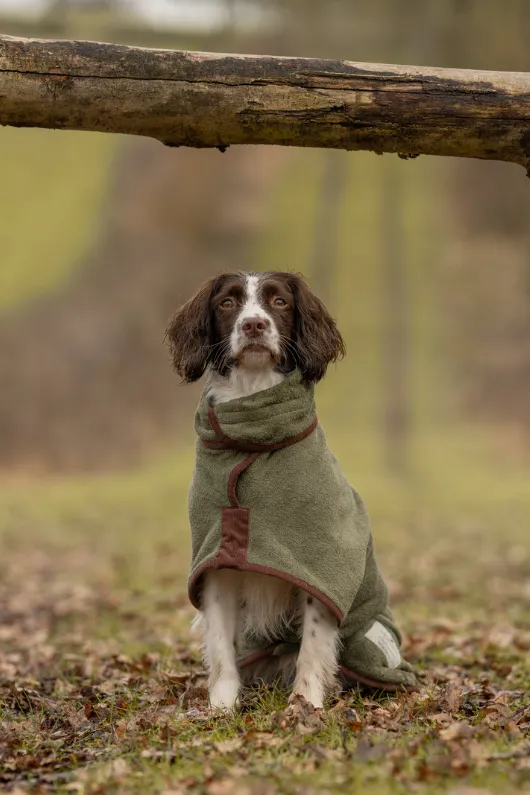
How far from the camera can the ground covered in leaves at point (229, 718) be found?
348cm

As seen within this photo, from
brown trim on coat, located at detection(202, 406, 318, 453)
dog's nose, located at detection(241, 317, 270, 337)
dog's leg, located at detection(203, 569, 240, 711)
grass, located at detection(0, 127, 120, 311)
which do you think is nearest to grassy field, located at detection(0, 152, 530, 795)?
dog's leg, located at detection(203, 569, 240, 711)

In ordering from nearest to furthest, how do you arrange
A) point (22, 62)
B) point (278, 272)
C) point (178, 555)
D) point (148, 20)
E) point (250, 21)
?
1. point (22, 62)
2. point (278, 272)
3. point (178, 555)
4. point (148, 20)
5. point (250, 21)

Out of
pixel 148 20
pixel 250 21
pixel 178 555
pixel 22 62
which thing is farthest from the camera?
pixel 250 21

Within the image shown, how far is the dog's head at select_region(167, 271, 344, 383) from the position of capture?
Answer: 15.3ft

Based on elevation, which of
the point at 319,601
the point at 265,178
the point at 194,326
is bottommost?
the point at 319,601

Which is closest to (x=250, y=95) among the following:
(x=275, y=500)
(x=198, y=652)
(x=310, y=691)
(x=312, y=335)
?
(x=312, y=335)

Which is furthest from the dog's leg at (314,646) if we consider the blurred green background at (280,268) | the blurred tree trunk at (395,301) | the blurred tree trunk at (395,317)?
the blurred tree trunk at (395,301)

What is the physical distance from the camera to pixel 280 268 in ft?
72.9

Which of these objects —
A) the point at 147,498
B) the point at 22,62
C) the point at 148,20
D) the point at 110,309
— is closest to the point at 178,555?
the point at 147,498

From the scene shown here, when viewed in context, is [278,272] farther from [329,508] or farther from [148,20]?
[148,20]

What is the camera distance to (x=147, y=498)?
15320 millimetres

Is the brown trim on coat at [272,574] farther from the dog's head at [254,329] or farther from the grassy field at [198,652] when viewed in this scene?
the dog's head at [254,329]

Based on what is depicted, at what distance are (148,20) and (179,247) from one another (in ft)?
29.2

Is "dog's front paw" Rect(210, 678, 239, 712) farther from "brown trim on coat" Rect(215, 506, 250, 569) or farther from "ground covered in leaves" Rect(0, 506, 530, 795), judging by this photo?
"brown trim on coat" Rect(215, 506, 250, 569)
